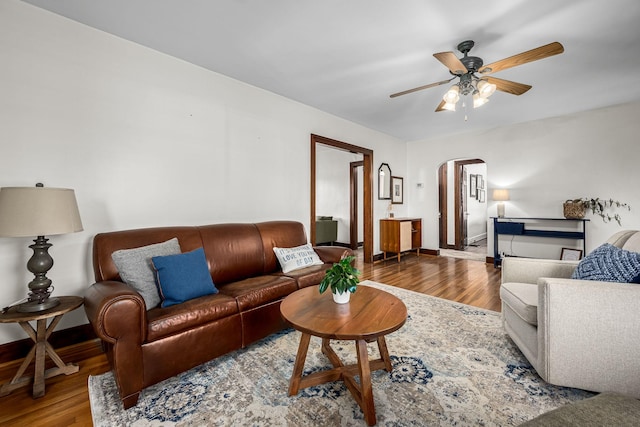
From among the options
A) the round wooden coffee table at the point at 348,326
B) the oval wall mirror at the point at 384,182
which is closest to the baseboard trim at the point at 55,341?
the round wooden coffee table at the point at 348,326

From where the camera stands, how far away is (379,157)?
215 inches

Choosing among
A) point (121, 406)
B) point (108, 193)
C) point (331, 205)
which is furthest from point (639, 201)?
point (108, 193)

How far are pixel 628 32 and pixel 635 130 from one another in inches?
100

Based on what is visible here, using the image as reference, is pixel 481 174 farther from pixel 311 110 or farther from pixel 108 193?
pixel 108 193

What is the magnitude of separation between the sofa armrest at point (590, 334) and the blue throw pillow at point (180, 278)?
225 cm

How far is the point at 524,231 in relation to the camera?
470 centimetres

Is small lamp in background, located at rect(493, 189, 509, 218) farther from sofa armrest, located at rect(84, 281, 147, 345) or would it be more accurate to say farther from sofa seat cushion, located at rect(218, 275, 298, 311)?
sofa armrest, located at rect(84, 281, 147, 345)

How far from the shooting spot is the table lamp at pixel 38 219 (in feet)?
5.27

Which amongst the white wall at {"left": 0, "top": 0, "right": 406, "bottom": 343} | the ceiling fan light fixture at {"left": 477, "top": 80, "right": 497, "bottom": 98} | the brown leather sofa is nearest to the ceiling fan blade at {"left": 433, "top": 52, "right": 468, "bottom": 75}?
the ceiling fan light fixture at {"left": 477, "top": 80, "right": 497, "bottom": 98}

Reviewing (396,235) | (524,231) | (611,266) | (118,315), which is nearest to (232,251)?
(118,315)

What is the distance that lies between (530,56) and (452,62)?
546mm

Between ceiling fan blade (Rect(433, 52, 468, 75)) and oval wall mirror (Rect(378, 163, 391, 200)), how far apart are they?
3.11 metres

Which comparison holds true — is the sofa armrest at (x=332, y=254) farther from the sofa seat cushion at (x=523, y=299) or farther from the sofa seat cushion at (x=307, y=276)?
the sofa seat cushion at (x=523, y=299)

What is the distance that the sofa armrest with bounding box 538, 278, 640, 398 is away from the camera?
1435 mm
